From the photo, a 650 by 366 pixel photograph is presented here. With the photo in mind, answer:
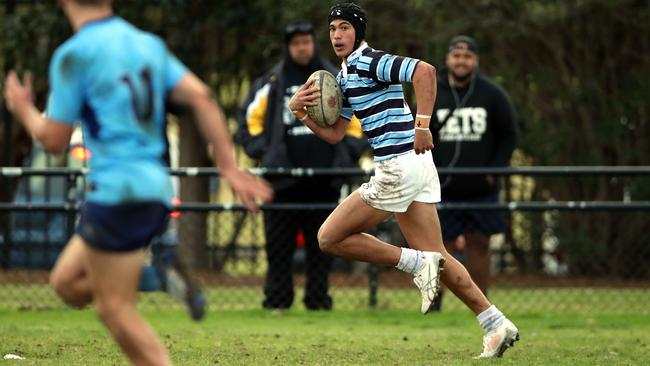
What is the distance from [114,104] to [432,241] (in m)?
3.24

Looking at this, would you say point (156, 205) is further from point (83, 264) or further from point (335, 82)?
point (335, 82)

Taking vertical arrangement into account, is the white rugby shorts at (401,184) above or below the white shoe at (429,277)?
above

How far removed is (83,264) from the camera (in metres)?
5.23

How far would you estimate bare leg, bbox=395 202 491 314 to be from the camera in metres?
7.86

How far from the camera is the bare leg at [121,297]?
5039mm

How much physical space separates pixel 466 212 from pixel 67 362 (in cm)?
469

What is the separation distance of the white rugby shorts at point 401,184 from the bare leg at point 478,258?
11.3 feet

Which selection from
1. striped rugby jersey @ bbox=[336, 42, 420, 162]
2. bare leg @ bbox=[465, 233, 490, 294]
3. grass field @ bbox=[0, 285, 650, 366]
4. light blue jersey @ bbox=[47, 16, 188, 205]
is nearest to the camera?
light blue jersey @ bbox=[47, 16, 188, 205]

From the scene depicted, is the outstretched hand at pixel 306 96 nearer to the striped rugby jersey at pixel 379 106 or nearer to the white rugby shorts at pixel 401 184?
the striped rugby jersey at pixel 379 106

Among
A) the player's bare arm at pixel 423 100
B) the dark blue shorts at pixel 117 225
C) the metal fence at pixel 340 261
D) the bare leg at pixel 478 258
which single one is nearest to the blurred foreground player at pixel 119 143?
the dark blue shorts at pixel 117 225

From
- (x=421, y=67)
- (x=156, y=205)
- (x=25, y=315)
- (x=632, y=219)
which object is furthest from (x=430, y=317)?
(x=156, y=205)

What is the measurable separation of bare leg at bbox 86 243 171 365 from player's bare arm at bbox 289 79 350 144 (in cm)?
296

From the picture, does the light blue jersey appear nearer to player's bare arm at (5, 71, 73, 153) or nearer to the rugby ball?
player's bare arm at (5, 71, 73, 153)

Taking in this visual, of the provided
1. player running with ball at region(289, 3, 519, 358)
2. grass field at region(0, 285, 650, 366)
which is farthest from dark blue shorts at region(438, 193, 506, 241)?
player running with ball at region(289, 3, 519, 358)
